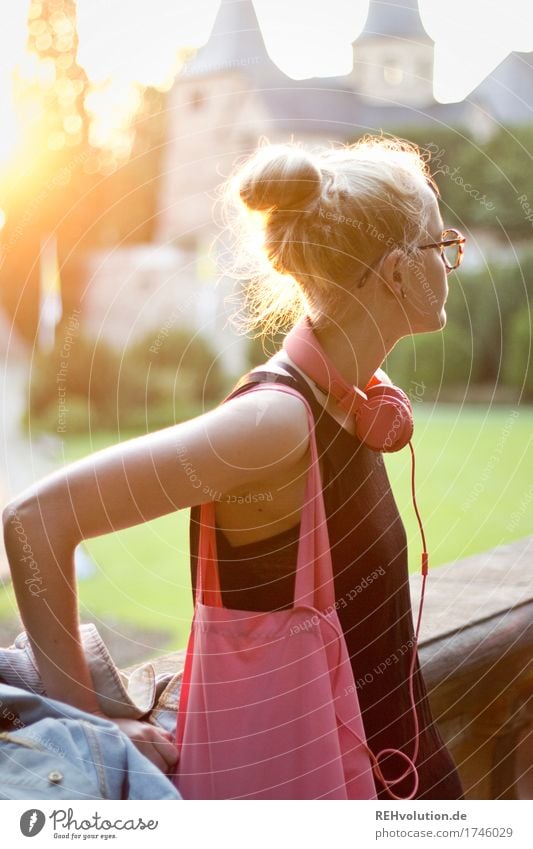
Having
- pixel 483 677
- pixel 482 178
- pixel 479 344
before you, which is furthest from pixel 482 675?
pixel 482 178

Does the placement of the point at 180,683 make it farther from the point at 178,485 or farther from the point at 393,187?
the point at 393,187

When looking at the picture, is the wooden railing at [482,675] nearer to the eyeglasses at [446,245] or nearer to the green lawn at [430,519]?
the eyeglasses at [446,245]

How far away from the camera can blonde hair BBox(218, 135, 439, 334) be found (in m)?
0.69

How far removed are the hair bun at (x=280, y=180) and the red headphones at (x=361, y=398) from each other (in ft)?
0.32

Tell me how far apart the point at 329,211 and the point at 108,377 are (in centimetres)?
81

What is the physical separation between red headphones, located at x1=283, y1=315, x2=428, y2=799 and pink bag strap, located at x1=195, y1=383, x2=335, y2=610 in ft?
0.16

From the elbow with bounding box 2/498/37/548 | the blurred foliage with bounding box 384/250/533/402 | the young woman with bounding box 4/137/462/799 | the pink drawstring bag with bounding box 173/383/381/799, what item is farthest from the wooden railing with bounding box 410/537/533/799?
the blurred foliage with bounding box 384/250/533/402

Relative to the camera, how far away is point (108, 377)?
4.76 ft

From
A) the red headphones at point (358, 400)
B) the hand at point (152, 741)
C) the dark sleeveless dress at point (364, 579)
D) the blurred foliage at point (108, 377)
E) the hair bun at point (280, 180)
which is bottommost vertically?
the hand at point (152, 741)

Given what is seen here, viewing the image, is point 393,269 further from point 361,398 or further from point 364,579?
point 364,579

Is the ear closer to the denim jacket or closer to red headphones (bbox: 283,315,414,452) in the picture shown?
red headphones (bbox: 283,315,414,452)

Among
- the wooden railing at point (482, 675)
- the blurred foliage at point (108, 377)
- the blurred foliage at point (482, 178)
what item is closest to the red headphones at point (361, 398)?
the wooden railing at point (482, 675)

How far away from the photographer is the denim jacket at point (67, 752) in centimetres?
59

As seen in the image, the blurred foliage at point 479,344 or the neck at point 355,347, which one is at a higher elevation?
the blurred foliage at point 479,344
